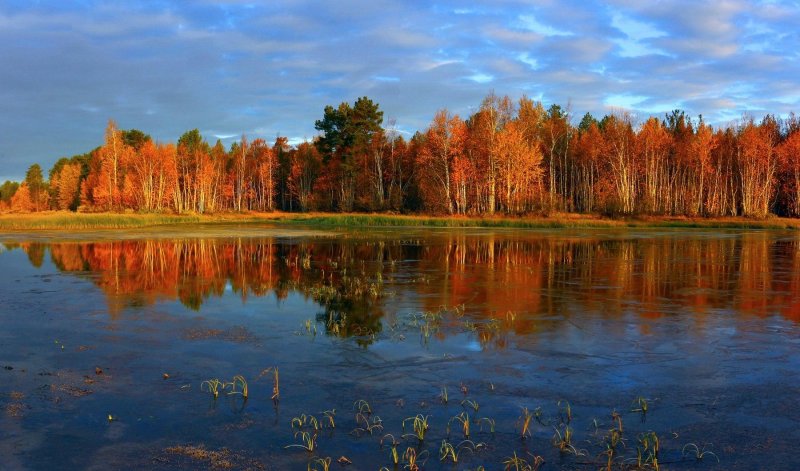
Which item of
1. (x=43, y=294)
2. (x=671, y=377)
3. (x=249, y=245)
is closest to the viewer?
(x=671, y=377)

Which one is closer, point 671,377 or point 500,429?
point 500,429

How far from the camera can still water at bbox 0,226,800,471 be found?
18.3 ft

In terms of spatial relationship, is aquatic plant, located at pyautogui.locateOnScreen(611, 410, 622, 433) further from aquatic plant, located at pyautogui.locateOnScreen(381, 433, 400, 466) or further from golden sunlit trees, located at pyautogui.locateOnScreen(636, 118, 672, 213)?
golden sunlit trees, located at pyautogui.locateOnScreen(636, 118, 672, 213)

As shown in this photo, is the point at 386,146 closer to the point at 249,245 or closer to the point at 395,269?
the point at 249,245

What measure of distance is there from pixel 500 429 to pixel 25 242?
32774 mm

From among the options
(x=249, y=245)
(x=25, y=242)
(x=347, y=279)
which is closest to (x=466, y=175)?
(x=249, y=245)

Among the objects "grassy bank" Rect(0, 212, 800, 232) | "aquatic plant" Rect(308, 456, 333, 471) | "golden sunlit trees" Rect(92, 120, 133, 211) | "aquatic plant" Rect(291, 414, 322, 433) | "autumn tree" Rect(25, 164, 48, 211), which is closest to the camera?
"aquatic plant" Rect(308, 456, 333, 471)

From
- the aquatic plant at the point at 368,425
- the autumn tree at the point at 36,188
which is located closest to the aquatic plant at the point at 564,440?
the aquatic plant at the point at 368,425

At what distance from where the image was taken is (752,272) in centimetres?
1897

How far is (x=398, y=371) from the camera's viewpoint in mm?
7965

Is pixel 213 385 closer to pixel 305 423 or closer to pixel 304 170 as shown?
pixel 305 423

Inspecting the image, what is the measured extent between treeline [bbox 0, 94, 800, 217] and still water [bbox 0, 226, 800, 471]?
41345 mm

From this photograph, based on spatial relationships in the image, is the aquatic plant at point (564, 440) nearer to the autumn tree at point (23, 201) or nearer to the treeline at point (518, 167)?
the treeline at point (518, 167)

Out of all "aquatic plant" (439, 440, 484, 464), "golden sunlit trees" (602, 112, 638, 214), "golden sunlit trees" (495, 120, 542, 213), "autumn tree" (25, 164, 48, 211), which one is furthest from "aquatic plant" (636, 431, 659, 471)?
"autumn tree" (25, 164, 48, 211)
